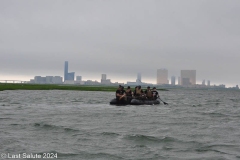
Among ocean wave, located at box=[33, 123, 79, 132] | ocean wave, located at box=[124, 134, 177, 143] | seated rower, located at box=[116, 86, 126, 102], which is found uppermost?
seated rower, located at box=[116, 86, 126, 102]

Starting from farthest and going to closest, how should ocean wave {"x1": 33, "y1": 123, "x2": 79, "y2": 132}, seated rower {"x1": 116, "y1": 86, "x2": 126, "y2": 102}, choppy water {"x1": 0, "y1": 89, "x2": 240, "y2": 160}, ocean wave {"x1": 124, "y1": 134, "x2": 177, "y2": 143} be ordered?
seated rower {"x1": 116, "y1": 86, "x2": 126, "y2": 102} → ocean wave {"x1": 33, "y1": 123, "x2": 79, "y2": 132} → ocean wave {"x1": 124, "y1": 134, "x2": 177, "y2": 143} → choppy water {"x1": 0, "y1": 89, "x2": 240, "y2": 160}

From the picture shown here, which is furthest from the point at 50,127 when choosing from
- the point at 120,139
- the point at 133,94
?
the point at 133,94

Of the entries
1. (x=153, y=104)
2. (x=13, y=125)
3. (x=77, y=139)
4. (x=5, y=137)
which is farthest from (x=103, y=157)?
(x=153, y=104)

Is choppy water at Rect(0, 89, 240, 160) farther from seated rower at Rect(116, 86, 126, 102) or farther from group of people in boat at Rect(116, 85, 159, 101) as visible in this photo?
group of people in boat at Rect(116, 85, 159, 101)

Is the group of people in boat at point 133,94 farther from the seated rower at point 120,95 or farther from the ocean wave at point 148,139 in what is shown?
the ocean wave at point 148,139

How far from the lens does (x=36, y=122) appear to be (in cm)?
2378

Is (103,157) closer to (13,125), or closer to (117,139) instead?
(117,139)

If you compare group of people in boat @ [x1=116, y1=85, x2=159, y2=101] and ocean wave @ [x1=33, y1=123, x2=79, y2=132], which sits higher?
group of people in boat @ [x1=116, y1=85, x2=159, y2=101]

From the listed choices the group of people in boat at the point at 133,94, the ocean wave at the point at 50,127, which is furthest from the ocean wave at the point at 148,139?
the group of people in boat at the point at 133,94

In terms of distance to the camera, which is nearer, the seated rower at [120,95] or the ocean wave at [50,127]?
the ocean wave at [50,127]

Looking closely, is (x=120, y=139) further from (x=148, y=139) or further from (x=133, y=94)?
(x=133, y=94)

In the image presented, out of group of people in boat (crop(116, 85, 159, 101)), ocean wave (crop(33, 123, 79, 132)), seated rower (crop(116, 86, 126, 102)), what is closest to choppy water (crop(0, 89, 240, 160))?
ocean wave (crop(33, 123, 79, 132))

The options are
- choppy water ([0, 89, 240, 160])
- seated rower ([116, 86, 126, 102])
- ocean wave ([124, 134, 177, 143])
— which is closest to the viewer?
choppy water ([0, 89, 240, 160])

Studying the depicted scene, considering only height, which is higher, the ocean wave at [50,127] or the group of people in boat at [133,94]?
the group of people in boat at [133,94]
